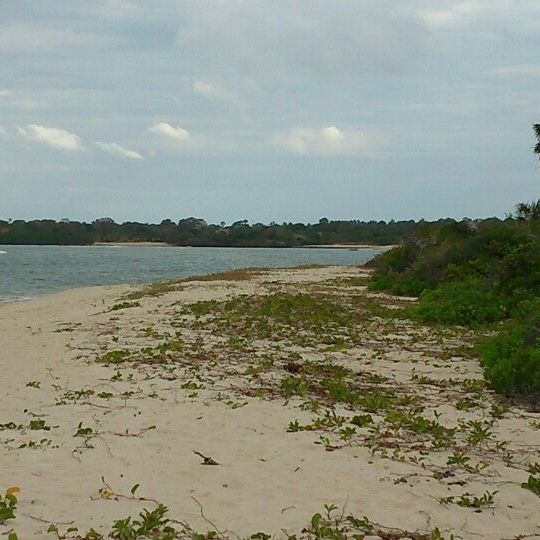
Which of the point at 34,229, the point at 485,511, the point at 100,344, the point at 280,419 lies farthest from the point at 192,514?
the point at 34,229

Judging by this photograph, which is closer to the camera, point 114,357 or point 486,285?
point 114,357

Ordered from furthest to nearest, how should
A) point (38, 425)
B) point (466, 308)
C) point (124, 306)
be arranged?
1. point (124, 306)
2. point (466, 308)
3. point (38, 425)

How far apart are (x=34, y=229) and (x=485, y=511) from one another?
146607mm

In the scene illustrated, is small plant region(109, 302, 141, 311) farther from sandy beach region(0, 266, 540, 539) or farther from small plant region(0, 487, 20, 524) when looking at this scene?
small plant region(0, 487, 20, 524)

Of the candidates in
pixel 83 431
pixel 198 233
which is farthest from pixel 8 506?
pixel 198 233

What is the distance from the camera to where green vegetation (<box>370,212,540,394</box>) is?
8922mm

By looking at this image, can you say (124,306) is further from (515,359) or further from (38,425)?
(515,359)

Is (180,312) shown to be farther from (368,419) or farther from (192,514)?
(192,514)

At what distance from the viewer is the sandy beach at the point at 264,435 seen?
495 cm

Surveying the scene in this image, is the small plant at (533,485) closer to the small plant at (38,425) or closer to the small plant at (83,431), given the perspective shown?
the small plant at (83,431)

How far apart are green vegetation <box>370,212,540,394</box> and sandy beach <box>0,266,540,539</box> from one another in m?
0.46

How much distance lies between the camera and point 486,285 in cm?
1681

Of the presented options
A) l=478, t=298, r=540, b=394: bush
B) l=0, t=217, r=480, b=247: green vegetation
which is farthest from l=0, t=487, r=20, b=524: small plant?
l=0, t=217, r=480, b=247: green vegetation

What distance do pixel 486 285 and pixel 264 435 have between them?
37.2ft
